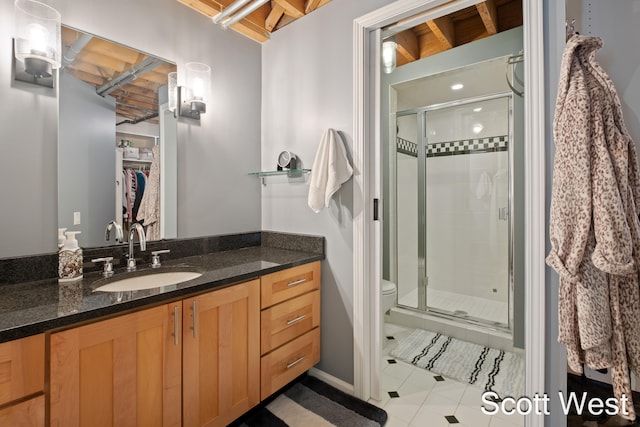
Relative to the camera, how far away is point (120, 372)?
102 centimetres

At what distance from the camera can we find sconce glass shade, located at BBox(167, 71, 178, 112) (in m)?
1.77

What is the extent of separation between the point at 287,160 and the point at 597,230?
1607mm

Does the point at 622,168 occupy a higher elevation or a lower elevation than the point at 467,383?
higher

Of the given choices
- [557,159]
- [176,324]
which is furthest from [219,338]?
[557,159]

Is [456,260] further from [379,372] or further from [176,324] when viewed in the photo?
[176,324]

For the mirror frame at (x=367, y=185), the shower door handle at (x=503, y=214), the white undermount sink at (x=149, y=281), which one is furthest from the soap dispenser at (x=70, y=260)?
the shower door handle at (x=503, y=214)

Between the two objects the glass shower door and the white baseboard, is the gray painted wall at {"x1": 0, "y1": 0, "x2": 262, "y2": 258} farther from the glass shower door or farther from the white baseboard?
the glass shower door

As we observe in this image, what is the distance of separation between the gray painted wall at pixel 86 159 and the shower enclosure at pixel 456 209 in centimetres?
240

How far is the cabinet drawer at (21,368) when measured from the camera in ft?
2.62

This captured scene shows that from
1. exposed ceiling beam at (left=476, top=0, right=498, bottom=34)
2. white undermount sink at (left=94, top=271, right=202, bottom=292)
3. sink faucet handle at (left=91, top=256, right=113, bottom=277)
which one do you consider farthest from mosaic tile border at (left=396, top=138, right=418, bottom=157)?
sink faucet handle at (left=91, top=256, right=113, bottom=277)

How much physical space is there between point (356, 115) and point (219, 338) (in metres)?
1.38

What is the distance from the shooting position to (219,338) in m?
1.33

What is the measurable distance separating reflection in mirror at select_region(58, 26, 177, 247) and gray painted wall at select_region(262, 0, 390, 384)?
2.28ft

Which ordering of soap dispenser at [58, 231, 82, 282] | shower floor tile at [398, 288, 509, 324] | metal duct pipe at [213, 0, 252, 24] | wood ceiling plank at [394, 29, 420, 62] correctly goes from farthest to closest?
shower floor tile at [398, 288, 509, 324] < wood ceiling plank at [394, 29, 420, 62] < metal duct pipe at [213, 0, 252, 24] < soap dispenser at [58, 231, 82, 282]
